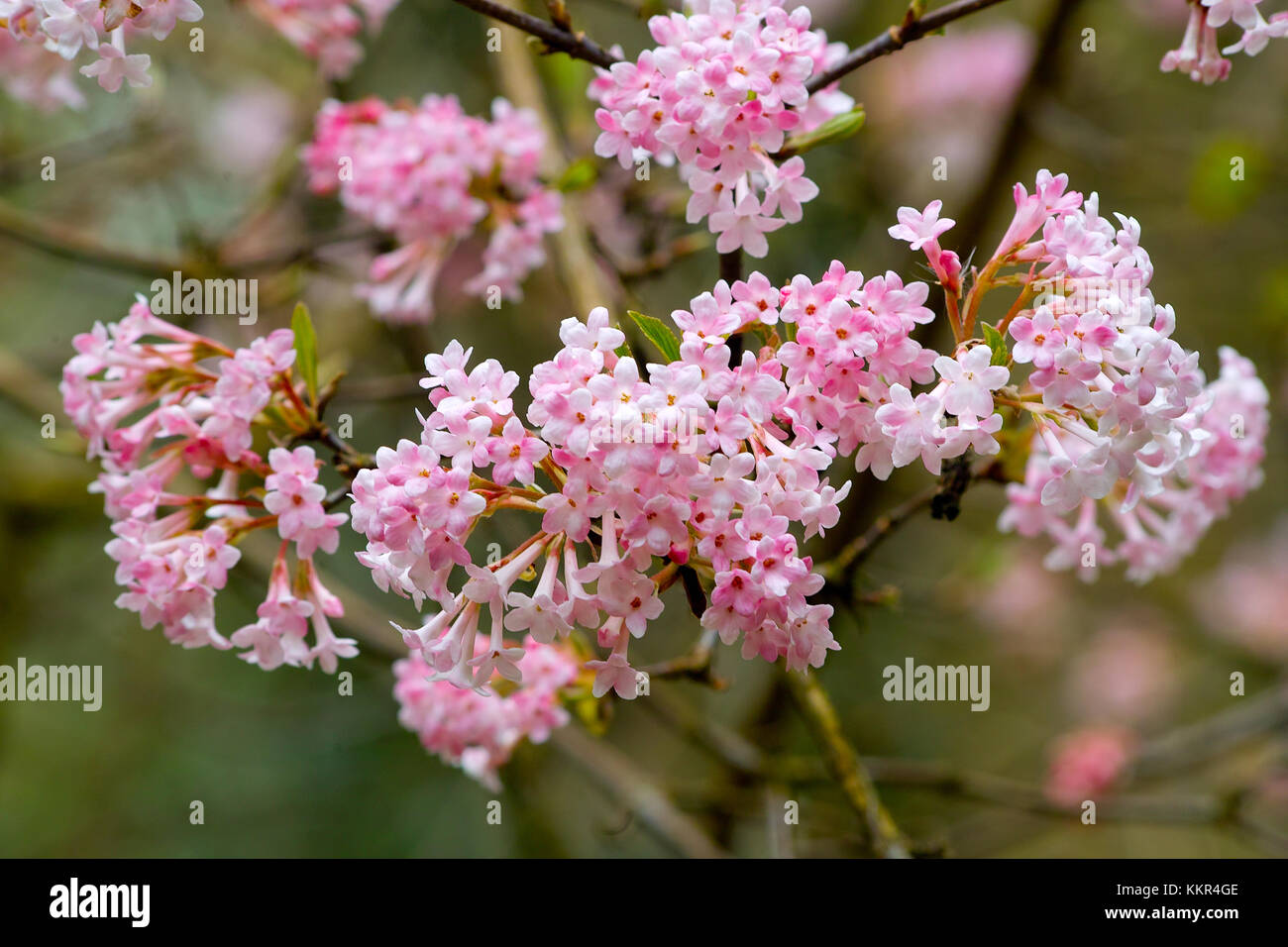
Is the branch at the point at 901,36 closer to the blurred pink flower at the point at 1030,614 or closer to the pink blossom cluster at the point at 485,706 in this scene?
the pink blossom cluster at the point at 485,706

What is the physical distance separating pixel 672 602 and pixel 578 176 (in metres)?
3.39

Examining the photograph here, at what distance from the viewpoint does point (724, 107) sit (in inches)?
59.6

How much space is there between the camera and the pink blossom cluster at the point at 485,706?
2098 millimetres

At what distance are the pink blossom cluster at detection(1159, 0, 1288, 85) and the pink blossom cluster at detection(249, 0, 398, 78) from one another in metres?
1.94

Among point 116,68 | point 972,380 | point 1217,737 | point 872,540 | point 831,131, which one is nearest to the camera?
point 972,380

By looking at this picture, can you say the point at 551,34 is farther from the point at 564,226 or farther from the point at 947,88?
the point at 947,88

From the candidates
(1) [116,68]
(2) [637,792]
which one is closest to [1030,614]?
(2) [637,792]

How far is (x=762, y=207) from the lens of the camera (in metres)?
1.60

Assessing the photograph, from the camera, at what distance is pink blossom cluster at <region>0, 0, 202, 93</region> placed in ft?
5.16

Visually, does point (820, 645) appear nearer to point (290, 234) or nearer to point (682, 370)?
point (682, 370)

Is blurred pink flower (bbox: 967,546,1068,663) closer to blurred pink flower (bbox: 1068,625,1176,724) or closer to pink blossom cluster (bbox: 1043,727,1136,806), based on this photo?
blurred pink flower (bbox: 1068,625,1176,724)

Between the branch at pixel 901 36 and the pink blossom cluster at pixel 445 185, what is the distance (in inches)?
35.7

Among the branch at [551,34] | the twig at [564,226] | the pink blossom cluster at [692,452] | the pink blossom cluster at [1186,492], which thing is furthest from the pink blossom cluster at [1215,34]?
the twig at [564,226]

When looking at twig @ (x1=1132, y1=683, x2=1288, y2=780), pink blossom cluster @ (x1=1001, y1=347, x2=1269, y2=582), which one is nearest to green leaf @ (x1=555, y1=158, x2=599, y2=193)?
pink blossom cluster @ (x1=1001, y1=347, x2=1269, y2=582)
